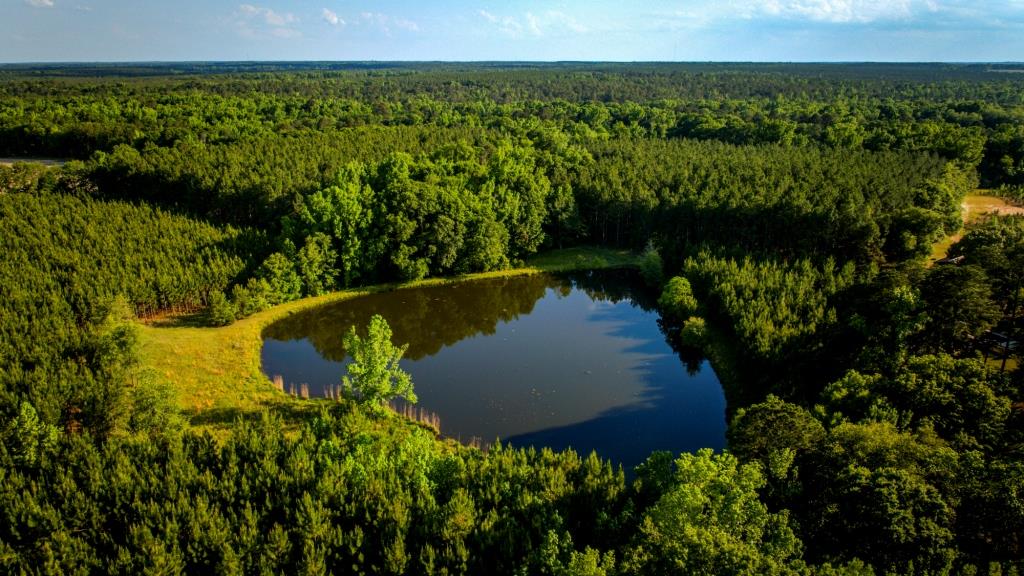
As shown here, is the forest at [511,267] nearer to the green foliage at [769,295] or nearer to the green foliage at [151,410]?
the green foliage at [151,410]

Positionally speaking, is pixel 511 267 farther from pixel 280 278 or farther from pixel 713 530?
pixel 713 530

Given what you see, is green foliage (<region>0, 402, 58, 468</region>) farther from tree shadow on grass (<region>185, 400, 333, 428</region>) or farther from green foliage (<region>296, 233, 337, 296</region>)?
green foliage (<region>296, 233, 337, 296</region>)

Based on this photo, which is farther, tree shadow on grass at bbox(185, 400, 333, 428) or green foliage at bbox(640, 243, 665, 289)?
green foliage at bbox(640, 243, 665, 289)

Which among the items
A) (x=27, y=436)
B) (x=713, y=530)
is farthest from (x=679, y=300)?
(x=27, y=436)

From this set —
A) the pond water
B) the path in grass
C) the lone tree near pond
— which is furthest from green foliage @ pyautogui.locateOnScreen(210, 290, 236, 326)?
the path in grass

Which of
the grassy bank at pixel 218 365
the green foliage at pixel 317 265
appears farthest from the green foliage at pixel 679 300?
the green foliage at pixel 317 265

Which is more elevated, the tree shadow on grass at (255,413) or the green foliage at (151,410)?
the green foliage at (151,410)
